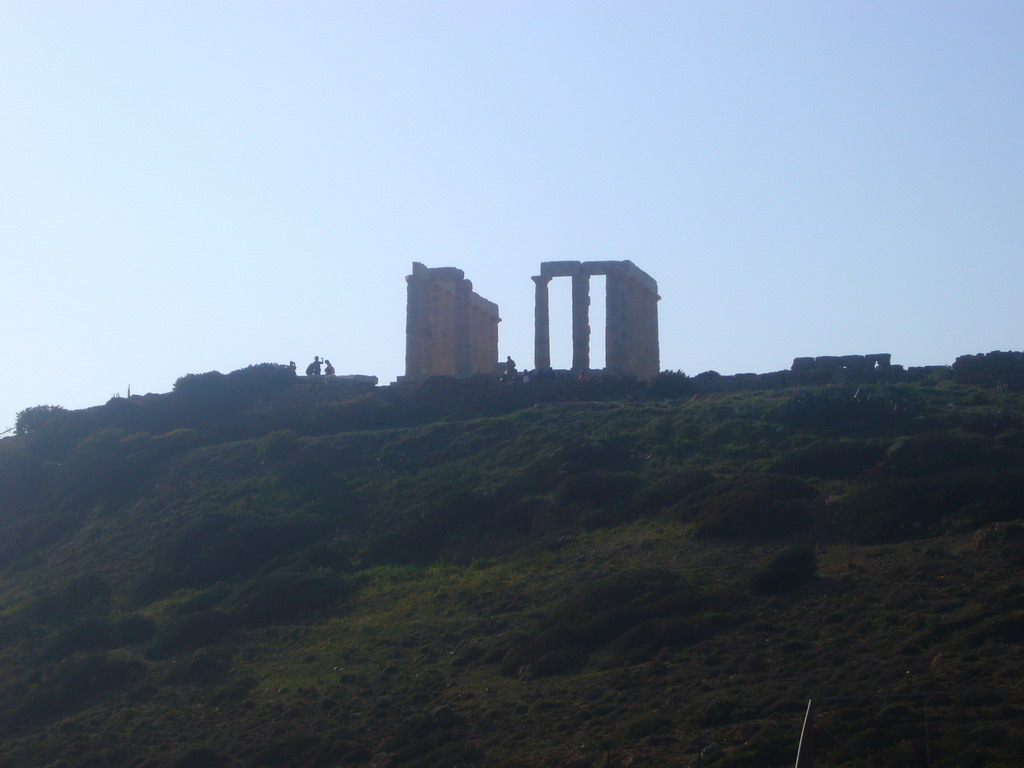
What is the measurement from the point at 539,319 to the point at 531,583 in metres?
25.3

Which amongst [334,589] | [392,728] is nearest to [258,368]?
[334,589]

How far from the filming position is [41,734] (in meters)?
24.4

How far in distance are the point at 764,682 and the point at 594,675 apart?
3.33m

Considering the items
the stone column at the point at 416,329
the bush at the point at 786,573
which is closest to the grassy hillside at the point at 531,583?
the bush at the point at 786,573

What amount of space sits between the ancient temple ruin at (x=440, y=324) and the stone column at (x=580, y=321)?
387 centimetres

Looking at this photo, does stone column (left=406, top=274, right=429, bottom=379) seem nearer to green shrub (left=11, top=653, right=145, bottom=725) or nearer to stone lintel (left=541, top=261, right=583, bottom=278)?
stone lintel (left=541, top=261, right=583, bottom=278)

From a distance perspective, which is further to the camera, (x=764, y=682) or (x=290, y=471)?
(x=290, y=471)

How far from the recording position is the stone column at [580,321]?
1958 inches

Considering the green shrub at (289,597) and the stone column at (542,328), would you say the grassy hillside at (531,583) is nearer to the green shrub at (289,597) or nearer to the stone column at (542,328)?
the green shrub at (289,597)

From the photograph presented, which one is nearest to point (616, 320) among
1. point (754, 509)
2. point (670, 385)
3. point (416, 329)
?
point (670, 385)

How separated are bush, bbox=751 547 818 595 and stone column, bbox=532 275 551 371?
2797cm

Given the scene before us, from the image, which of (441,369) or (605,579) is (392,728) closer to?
(605,579)

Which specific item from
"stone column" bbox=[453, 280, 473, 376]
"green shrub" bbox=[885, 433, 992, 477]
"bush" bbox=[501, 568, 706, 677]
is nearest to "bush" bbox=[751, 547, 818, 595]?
"bush" bbox=[501, 568, 706, 677]

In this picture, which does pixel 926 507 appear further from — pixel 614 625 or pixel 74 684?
pixel 74 684
